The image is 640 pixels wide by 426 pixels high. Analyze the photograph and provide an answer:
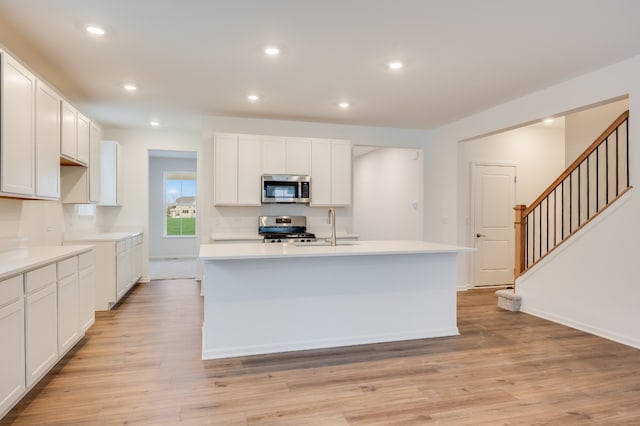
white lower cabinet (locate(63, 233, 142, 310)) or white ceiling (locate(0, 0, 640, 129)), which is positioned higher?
white ceiling (locate(0, 0, 640, 129))

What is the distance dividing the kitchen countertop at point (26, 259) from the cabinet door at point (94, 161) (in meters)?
1.48

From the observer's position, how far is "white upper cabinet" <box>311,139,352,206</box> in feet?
18.2

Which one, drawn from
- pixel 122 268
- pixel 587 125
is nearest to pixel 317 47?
pixel 122 268

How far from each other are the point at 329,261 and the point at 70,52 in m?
2.89

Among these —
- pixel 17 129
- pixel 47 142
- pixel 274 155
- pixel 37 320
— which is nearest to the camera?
pixel 37 320

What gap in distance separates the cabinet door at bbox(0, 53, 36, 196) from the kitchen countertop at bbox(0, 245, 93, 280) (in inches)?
19.1

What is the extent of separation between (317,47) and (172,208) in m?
7.94

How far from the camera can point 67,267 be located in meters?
3.14

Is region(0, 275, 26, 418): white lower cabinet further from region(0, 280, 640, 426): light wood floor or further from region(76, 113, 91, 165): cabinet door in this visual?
region(76, 113, 91, 165): cabinet door

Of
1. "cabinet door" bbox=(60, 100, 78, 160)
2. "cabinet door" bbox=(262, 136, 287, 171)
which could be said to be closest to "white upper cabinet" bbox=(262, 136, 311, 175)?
"cabinet door" bbox=(262, 136, 287, 171)

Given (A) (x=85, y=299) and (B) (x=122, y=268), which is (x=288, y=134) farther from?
(A) (x=85, y=299)

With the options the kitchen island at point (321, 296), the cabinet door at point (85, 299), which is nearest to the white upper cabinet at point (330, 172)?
the kitchen island at point (321, 296)

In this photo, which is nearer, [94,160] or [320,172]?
[94,160]

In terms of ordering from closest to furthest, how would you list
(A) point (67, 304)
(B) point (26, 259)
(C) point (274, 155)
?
1. (B) point (26, 259)
2. (A) point (67, 304)
3. (C) point (274, 155)
